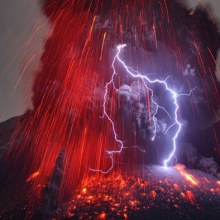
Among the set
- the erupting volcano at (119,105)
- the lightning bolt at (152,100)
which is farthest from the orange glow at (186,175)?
the lightning bolt at (152,100)

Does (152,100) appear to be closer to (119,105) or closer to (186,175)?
(119,105)

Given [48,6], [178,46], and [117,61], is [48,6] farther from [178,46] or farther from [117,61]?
[178,46]

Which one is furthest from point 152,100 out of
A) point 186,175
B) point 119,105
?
point 186,175

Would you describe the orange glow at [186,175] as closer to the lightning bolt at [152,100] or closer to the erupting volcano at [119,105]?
the erupting volcano at [119,105]

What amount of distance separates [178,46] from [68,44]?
31.6 feet

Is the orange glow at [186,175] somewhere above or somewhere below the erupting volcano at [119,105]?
below

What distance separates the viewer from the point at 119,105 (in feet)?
49.3

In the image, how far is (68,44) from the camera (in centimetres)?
1698

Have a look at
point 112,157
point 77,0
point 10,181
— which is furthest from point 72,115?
point 77,0

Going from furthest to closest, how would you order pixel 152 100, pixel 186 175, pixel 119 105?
1. pixel 152 100
2. pixel 119 105
3. pixel 186 175

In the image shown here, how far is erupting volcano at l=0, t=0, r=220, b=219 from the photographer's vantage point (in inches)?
540

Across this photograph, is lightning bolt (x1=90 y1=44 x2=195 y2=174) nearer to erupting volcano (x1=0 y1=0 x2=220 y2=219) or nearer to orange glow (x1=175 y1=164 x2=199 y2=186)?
erupting volcano (x1=0 y1=0 x2=220 y2=219)

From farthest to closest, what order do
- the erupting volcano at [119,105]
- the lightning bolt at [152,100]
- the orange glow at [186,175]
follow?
the lightning bolt at [152,100]
the erupting volcano at [119,105]
the orange glow at [186,175]

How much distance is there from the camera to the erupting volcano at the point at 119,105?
13.7 meters
